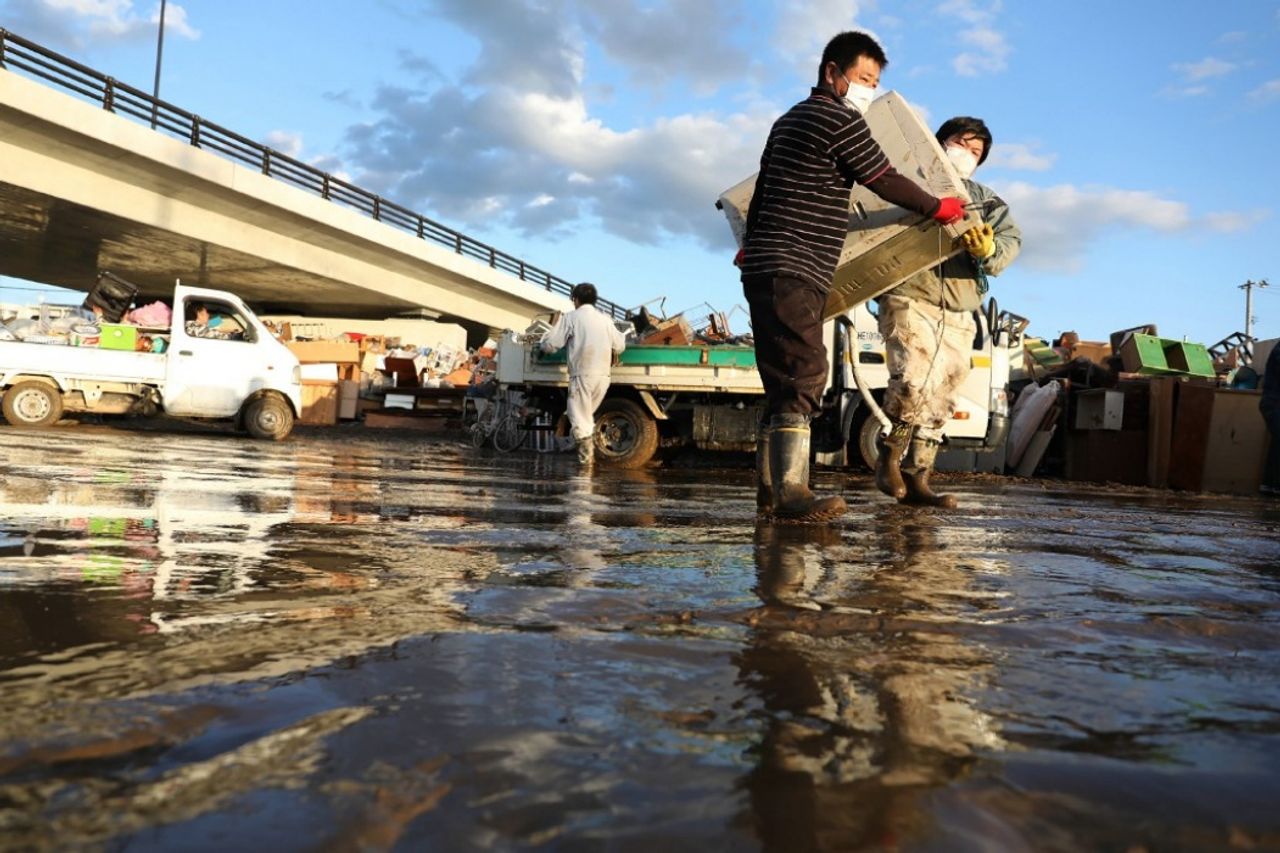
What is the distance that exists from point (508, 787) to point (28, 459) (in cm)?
685

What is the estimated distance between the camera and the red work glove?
4.71 meters

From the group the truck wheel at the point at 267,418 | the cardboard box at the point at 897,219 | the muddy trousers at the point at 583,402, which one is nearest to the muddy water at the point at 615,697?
the cardboard box at the point at 897,219

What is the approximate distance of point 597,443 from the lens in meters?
12.5

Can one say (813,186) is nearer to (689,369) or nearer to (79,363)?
(689,369)

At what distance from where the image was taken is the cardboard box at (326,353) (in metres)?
23.1

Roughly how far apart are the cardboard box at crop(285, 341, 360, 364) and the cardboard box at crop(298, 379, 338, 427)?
68.1 inches

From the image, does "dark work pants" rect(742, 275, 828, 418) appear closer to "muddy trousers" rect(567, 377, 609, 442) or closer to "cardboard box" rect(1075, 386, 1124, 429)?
"muddy trousers" rect(567, 377, 609, 442)

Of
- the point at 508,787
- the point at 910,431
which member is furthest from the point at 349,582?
the point at 910,431

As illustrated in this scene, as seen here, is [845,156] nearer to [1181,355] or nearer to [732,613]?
[732,613]

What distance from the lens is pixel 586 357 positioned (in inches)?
452

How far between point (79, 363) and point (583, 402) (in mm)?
7944

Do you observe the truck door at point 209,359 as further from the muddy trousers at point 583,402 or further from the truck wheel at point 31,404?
the muddy trousers at point 583,402

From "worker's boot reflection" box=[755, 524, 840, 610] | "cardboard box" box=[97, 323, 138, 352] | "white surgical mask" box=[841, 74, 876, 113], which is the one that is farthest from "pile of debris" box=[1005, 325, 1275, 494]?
"cardboard box" box=[97, 323, 138, 352]

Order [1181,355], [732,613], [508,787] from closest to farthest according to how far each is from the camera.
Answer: [508,787] → [732,613] → [1181,355]
